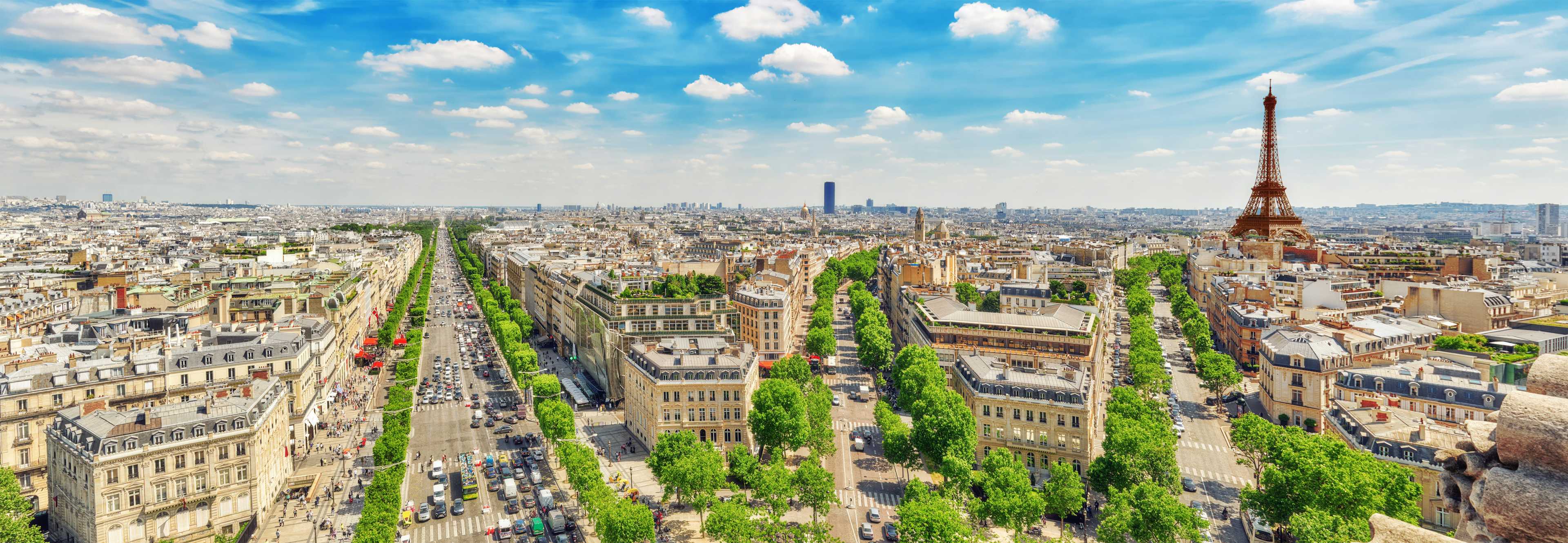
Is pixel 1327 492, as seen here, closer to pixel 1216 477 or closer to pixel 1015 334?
pixel 1216 477

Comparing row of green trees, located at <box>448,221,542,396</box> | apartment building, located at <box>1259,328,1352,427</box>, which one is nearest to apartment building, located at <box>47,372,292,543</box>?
row of green trees, located at <box>448,221,542,396</box>

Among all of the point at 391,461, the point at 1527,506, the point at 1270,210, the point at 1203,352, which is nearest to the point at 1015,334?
the point at 1203,352

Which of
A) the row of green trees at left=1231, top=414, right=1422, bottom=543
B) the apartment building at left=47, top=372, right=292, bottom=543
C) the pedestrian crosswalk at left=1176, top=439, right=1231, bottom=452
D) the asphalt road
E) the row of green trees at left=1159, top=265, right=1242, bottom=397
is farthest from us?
the row of green trees at left=1159, top=265, right=1242, bottom=397

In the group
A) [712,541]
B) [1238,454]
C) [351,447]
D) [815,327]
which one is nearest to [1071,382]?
[1238,454]

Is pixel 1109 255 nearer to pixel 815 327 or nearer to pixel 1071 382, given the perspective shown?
pixel 815 327

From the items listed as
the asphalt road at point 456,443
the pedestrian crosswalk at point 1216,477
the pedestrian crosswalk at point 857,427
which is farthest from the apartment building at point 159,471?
the pedestrian crosswalk at point 1216,477

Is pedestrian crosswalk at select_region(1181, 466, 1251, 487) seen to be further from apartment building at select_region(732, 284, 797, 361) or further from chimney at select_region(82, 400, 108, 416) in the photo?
chimney at select_region(82, 400, 108, 416)
